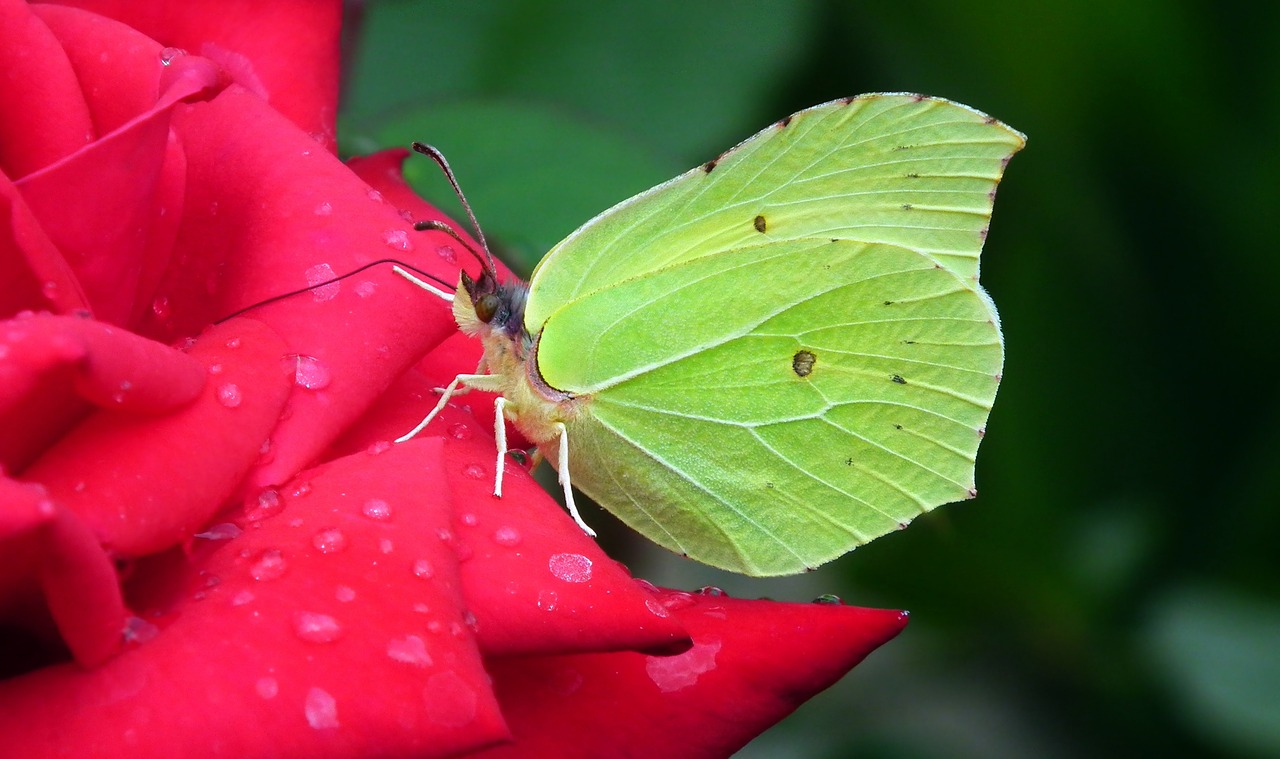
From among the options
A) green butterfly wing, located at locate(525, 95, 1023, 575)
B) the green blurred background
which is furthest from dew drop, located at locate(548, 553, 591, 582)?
the green blurred background

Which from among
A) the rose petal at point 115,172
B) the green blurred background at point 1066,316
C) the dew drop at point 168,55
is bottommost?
the green blurred background at point 1066,316

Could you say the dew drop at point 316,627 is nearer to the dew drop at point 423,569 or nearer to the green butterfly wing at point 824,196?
the dew drop at point 423,569

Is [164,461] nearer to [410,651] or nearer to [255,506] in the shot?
[255,506]

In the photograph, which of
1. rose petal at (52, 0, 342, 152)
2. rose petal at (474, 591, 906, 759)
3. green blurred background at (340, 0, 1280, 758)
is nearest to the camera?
rose petal at (474, 591, 906, 759)

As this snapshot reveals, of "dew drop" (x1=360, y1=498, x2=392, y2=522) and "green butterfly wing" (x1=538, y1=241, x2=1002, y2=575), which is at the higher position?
"dew drop" (x1=360, y1=498, x2=392, y2=522)

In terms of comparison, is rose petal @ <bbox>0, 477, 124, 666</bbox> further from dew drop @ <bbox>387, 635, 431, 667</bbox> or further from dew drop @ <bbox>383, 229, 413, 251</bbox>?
dew drop @ <bbox>383, 229, 413, 251</bbox>

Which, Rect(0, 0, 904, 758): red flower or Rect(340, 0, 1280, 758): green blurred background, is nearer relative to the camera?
Rect(0, 0, 904, 758): red flower

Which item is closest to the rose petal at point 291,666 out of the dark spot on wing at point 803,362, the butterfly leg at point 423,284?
the butterfly leg at point 423,284
